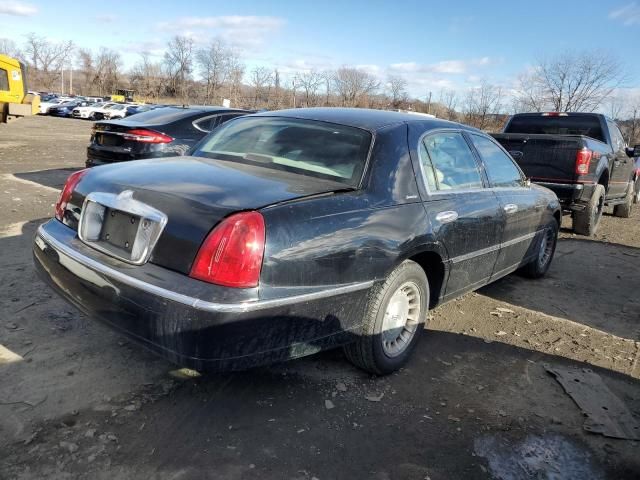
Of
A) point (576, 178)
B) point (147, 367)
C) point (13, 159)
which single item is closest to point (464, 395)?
Answer: point (147, 367)

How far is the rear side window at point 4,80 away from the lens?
1356cm

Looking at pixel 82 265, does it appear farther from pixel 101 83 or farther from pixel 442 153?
pixel 101 83

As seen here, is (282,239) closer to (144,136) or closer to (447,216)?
(447,216)

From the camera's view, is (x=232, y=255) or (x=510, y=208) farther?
(x=510, y=208)

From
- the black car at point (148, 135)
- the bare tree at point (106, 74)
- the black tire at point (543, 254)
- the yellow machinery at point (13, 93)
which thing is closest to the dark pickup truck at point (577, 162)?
the black tire at point (543, 254)

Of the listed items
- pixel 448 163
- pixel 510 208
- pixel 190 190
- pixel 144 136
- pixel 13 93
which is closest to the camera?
pixel 190 190

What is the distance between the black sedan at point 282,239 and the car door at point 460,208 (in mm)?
15

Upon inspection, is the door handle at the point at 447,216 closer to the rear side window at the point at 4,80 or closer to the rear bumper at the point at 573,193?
the rear bumper at the point at 573,193

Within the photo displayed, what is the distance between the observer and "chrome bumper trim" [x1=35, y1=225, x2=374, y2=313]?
2.32 meters

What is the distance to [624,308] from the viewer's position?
5.08 metres

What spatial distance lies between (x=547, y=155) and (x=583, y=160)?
19.1 inches

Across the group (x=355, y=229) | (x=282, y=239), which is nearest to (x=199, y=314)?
(x=282, y=239)

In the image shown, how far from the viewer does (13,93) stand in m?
13.9

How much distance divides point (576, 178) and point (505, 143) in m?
1.16
